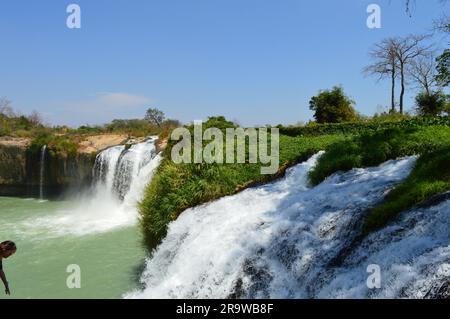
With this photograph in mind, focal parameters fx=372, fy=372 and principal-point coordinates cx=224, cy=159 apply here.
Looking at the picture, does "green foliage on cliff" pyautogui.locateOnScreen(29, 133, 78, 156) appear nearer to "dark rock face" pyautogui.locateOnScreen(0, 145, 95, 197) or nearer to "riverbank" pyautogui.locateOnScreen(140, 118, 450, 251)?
"dark rock face" pyautogui.locateOnScreen(0, 145, 95, 197)

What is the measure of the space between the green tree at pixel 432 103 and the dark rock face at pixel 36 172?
21107mm

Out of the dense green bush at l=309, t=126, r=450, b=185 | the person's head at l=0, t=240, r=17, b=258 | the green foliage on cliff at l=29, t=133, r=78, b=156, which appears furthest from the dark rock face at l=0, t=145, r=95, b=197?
the person's head at l=0, t=240, r=17, b=258

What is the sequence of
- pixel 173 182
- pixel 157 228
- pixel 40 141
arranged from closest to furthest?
pixel 157 228, pixel 173 182, pixel 40 141

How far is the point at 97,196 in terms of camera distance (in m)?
20.2

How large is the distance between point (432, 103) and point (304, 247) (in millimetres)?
21596

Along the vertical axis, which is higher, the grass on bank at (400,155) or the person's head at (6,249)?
the grass on bank at (400,155)

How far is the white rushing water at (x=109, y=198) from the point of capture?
1491cm

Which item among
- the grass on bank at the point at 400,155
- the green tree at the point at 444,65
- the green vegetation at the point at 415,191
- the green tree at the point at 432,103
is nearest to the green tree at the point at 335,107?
the green tree at the point at 432,103

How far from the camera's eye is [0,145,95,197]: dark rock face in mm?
22922

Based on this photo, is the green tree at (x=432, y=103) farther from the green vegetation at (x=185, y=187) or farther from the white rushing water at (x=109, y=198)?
the white rushing water at (x=109, y=198)
